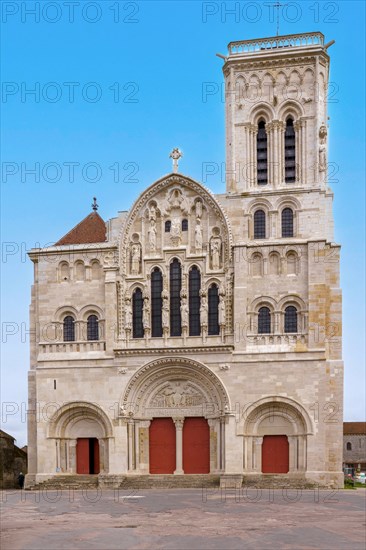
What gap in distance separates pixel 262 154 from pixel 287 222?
4.31 meters

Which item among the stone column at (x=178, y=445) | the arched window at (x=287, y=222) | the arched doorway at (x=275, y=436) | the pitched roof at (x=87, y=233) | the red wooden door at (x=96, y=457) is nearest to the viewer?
the arched doorway at (x=275, y=436)

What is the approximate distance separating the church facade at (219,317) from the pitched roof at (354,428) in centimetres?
4713

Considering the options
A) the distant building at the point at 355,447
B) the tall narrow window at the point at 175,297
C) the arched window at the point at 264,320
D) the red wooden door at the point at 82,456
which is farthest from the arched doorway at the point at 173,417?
the distant building at the point at 355,447

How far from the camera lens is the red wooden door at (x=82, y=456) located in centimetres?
4488

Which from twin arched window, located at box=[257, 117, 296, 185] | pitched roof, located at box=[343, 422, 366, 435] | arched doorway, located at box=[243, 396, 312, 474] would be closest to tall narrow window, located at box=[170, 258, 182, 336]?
arched doorway, located at box=[243, 396, 312, 474]

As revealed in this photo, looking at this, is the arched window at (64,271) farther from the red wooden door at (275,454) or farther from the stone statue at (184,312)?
the red wooden door at (275,454)

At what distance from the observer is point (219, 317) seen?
144ft

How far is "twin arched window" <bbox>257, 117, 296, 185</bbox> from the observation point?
45781mm

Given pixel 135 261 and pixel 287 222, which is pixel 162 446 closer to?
pixel 135 261

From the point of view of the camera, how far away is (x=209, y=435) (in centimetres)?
4388

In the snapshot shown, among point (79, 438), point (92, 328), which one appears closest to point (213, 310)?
point (92, 328)

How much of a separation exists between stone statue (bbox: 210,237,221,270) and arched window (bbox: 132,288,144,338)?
14.2 ft

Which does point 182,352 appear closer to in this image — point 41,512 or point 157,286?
point 157,286

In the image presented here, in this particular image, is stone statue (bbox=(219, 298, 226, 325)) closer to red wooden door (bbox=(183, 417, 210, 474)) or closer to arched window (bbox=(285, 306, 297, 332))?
arched window (bbox=(285, 306, 297, 332))
